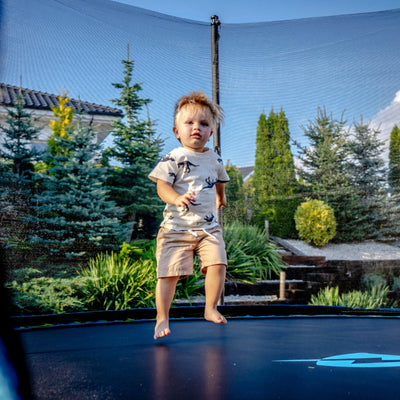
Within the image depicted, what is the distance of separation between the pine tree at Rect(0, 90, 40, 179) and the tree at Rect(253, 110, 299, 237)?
1772 mm

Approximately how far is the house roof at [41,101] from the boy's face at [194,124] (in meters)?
1.75

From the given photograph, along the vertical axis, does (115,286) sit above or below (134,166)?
below

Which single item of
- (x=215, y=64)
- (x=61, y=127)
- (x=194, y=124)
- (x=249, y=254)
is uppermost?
(x=215, y=64)

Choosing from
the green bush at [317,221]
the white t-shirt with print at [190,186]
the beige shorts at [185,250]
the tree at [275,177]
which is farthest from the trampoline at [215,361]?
the tree at [275,177]

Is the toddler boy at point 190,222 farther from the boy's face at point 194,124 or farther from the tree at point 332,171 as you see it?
the tree at point 332,171

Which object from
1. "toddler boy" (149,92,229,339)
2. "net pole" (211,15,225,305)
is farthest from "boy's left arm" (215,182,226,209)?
"net pole" (211,15,225,305)

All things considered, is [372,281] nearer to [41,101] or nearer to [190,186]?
[190,186]

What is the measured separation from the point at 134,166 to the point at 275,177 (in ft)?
3.95

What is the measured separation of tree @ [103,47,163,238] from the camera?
312 centimetres

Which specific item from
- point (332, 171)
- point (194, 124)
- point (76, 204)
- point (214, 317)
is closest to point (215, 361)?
point (214, 317)

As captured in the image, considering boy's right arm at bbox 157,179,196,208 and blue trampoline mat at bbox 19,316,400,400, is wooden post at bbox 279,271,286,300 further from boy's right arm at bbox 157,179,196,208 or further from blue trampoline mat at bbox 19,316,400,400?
boy's right arm at bbox 157,179,196,208

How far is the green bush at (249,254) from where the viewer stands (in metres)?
3.08

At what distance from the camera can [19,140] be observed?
8.66 ft

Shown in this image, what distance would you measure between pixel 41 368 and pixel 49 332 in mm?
779
